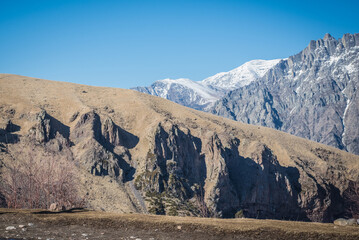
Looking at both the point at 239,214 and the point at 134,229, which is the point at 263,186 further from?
the point at 134,229

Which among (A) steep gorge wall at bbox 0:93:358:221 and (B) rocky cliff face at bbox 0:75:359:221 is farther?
(B) rocky cliff face at bbox 0:75:359:221

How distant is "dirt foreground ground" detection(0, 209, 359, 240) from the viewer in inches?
902

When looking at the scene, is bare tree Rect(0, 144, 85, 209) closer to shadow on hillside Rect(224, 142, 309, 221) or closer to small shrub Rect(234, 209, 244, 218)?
small shrub Rect(234, 209, 244, 218)

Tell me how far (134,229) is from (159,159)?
100 metres

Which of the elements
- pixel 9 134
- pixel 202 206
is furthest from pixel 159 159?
pixel 202 206

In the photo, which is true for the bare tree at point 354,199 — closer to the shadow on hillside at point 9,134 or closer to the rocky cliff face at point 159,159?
the rocky cliff face at point 159,159

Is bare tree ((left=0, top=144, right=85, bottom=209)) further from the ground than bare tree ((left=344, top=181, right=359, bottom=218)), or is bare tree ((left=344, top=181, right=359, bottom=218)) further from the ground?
bare tree ((left=0, top=144, right=85, bottom=209))

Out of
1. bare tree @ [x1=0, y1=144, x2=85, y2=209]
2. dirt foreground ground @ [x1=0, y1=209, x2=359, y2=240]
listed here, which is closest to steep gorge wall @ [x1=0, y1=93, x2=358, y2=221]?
bare tree @ [x1=0, y1=144, x2=85, y2=209]

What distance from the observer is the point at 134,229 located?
2533 centimetres

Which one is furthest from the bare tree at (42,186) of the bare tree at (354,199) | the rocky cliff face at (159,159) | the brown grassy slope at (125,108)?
the brown grassy slope at (125,108)

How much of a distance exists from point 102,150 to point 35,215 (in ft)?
315

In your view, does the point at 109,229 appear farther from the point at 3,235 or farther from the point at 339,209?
the point at 339,209

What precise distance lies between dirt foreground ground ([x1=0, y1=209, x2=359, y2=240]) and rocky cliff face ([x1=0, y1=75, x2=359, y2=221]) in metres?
70.6

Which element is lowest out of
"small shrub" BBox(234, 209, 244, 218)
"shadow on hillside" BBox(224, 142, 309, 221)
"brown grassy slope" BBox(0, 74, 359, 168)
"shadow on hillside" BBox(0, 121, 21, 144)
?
"small shrub" BBox(234, 209, 244, 218)
